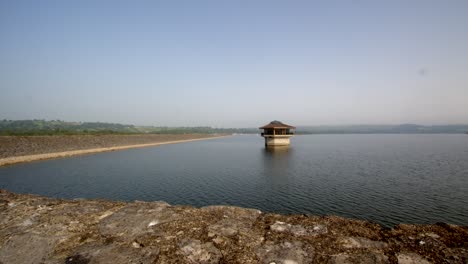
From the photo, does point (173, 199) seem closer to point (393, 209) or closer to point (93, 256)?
point (93, 256)

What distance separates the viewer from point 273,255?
4.88 metres

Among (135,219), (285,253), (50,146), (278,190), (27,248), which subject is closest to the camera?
(285,253)

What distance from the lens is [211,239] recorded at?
5543mm

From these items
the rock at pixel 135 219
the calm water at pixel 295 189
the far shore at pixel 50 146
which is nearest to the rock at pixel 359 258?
the rock at pixel 135 219

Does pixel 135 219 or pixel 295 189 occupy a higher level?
pixel 135 219

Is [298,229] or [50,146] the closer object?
[298,229]

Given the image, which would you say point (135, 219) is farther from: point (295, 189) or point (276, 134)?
point (276, 134)

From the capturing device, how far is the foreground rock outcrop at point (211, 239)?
15.8 ft

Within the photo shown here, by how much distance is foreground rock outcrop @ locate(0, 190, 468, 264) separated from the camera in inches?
190

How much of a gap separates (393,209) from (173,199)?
1423 centimetres

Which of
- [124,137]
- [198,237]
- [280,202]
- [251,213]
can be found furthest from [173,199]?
[124,137]

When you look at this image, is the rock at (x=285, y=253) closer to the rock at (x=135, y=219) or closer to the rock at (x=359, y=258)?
the rock at (x=359, y=258)

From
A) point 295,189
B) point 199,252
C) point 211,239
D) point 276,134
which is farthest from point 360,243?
point 276,134

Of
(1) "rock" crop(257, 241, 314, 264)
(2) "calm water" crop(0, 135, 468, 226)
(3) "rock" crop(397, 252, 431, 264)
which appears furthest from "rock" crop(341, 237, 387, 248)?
(2) "calm water" crop(0, 135, 468, 226)
